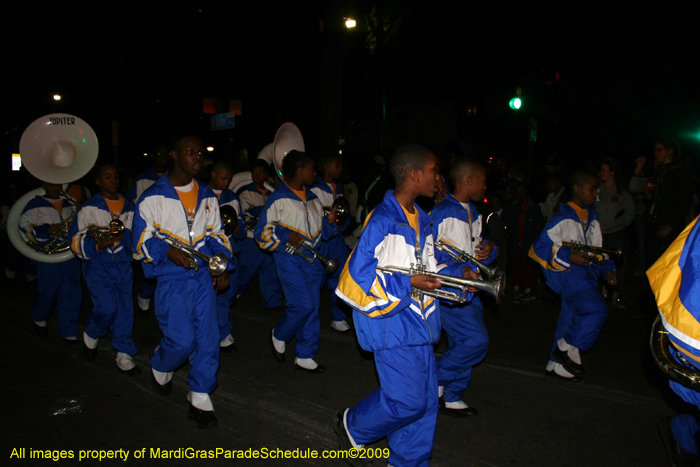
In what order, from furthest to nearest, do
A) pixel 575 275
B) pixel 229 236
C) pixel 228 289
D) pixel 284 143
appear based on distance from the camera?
pixel 284 143 → pixel 228 289 → pixel 229 236 → pixel 575 275

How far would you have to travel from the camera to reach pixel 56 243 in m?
6.23

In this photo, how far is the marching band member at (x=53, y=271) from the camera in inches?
242

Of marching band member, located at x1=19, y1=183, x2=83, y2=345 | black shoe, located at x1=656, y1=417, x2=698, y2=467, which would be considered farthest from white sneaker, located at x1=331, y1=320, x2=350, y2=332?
black shoe, located at x1=656, y1=417, x2=698, y2=467

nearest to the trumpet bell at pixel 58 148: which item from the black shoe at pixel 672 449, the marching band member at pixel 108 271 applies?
the marching band member at pixel 108 271

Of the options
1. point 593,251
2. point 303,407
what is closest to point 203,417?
point 303,407

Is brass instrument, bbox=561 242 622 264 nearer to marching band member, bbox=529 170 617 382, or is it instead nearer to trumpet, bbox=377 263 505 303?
marching band member, bbox=529 170 617 382

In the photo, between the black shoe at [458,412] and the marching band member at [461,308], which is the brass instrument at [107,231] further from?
the black shoe at [458,412]

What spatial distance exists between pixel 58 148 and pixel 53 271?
161 cm

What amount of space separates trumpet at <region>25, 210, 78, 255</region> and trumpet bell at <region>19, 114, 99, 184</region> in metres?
0.62

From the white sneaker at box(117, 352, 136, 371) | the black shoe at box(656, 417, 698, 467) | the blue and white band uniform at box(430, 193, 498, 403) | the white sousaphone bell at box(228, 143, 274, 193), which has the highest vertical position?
the white sousaphone bell at box(228, 143, 274, 193)

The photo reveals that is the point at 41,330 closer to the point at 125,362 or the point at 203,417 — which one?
the point at 125,362

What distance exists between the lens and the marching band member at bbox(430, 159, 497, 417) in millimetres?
4094

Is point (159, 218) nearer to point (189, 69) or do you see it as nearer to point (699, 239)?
point (699, 239)

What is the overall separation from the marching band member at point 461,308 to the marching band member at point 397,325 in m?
0.84
